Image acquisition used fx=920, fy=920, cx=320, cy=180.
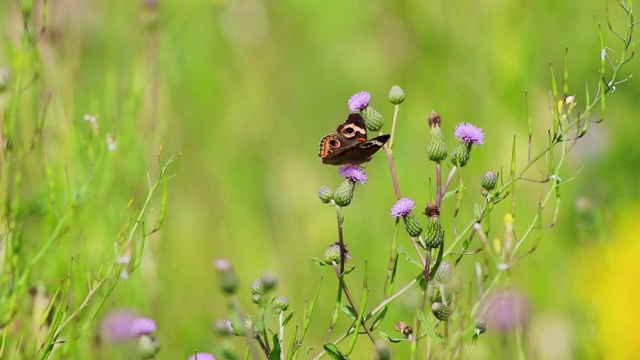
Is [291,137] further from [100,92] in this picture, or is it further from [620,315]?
[620,315]

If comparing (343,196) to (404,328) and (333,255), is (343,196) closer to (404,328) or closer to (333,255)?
(333,255)

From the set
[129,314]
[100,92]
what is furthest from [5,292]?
[100,92]

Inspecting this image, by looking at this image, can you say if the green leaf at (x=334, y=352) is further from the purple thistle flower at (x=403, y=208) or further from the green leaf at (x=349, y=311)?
Result: the purple thistle flower at (x=403, y=208)

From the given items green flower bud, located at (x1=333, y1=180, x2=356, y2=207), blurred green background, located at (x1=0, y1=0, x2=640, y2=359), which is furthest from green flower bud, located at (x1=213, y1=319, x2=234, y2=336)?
blurred green background, located at (x1=0, y1=0, x2=640, y2=359)

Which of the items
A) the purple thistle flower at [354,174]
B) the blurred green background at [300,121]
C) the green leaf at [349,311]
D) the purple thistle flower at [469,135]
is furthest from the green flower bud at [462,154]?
the blurred green background at [300,121]

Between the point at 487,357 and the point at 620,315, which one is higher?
the point at 620,315

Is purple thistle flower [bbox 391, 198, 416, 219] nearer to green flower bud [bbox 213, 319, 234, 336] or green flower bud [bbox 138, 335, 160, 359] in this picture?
green flower bud [bbox 213, 319, 234, 336]

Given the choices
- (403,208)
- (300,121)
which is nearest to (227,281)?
(403,208)
